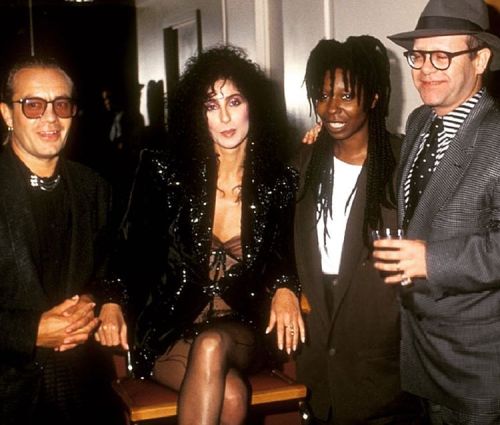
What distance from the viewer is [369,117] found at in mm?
3555

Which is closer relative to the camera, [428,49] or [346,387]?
→ [428,49]

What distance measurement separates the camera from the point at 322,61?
3.64 m

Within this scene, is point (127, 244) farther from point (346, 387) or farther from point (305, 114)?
point (305, 114)

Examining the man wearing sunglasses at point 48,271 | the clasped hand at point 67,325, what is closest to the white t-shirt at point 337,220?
the man wearing sunglasses at point 48,271

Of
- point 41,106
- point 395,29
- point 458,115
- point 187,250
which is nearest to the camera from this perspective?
point 458,115

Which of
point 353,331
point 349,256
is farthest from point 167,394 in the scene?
point 349,256

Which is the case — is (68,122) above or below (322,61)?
below

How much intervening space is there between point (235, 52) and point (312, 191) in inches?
36.0

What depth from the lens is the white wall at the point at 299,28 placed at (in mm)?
4762

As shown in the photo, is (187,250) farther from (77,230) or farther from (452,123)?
(452,123)

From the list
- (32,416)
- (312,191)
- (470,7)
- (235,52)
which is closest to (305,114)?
Result: (235,52)

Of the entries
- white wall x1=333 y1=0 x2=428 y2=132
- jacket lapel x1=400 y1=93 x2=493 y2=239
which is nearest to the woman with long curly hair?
jacket lapel x1=400 y1=93 x2=493 y2=239

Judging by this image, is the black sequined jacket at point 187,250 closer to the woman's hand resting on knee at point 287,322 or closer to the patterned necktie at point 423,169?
the woman's hand resting on knee at point 287,322

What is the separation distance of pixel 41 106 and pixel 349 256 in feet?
4.91
